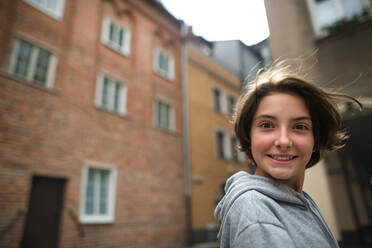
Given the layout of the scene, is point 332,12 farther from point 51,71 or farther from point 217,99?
point 217,99

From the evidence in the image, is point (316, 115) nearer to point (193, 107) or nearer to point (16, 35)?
point (16, 35)

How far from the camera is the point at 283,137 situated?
865mm

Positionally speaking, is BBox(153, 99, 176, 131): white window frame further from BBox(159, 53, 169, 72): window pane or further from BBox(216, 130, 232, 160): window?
BBox(216, 130, 232, 160): window

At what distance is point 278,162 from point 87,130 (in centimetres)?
796

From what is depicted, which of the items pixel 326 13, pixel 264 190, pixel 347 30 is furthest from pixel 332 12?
pixel 264 190

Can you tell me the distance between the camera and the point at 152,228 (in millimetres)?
9203

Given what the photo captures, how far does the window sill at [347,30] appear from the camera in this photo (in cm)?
362

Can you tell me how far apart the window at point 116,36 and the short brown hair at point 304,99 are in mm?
9534

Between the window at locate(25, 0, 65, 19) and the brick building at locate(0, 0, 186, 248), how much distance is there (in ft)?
0.12

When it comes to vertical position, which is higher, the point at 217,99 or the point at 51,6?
the point at 51,6

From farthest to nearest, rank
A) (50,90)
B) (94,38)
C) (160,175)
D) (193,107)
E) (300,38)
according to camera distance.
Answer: (193,107) < (160,175) < (94,38) < (50,90) < (300,38)

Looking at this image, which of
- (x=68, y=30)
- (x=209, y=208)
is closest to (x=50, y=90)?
(x=68, y=30)

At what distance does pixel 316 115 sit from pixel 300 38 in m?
3.03

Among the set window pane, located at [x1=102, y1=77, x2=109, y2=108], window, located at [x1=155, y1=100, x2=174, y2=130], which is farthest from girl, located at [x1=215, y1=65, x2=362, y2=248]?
window, located at [x1=155, y1=100, x2=174, y2=130]
